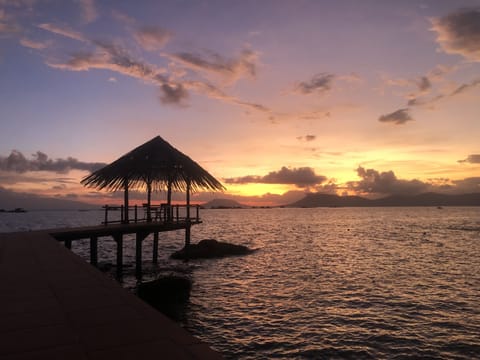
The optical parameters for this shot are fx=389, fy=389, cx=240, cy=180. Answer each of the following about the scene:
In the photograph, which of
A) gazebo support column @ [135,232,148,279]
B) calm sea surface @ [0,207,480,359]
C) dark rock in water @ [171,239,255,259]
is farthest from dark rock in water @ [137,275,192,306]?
dark rock in water @ [171,239,255,259]

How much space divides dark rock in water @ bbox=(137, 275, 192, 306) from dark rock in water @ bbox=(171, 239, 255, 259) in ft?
46.9

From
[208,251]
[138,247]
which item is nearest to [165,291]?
[138,247]

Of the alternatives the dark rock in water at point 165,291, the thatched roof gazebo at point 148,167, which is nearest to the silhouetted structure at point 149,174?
the thatched roof gazebo at point 148,167

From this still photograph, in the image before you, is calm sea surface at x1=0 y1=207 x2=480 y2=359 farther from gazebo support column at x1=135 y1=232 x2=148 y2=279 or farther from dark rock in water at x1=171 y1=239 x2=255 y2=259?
dark rock in water at x1=171 y1=239 x2=255 y2=259

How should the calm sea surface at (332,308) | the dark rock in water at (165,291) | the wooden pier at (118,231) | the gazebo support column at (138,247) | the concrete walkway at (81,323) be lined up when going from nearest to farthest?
the concrete walkway at (81,323), the calm sea surface at (332,308), the dark rock in water at (165,291), the wooden pier at (118,231), the gazebo support column at (138,247)

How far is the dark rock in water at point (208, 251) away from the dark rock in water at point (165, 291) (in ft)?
46.9

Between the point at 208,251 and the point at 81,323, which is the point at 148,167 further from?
the point at 81,323

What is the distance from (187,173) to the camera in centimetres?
2664

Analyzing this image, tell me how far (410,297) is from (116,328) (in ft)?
60.3

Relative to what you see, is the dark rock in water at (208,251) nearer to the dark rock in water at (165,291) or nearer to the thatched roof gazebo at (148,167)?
the thatched roof gazebo at (148,167)

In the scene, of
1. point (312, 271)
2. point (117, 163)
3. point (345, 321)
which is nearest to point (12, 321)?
point (345, 321)

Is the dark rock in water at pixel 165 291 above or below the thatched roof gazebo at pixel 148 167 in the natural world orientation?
below

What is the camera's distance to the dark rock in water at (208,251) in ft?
112

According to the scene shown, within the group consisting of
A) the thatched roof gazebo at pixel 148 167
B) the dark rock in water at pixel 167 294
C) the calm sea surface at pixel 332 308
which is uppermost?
the thatched roof gazebo at pixel 148 167
